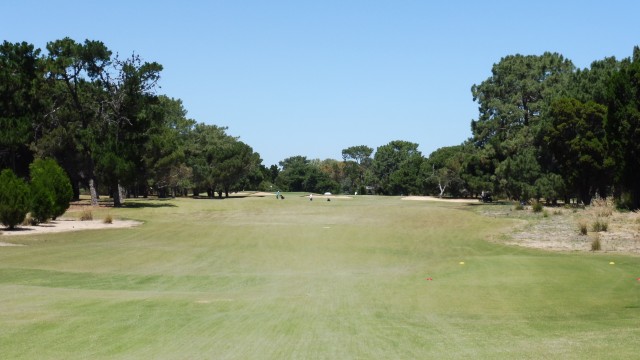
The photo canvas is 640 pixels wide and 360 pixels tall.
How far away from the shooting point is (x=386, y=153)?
193875mm

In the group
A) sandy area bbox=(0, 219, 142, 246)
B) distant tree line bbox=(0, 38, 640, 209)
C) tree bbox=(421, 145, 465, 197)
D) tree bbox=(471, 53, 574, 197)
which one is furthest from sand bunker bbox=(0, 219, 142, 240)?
tree bbox=(421, 145, 465, 197)

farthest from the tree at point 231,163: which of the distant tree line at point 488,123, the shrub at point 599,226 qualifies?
the shrub at point 599,226

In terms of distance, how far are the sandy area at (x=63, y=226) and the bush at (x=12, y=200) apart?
2.30 ft

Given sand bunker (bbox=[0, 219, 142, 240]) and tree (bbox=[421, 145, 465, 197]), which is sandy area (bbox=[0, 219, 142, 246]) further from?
tree (bbox=[421, 145, 465, 197])

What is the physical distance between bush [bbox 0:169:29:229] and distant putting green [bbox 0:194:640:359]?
4.15 m

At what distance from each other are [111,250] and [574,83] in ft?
205

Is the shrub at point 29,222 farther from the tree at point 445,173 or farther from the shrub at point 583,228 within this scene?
Result: the tree at point 445,173

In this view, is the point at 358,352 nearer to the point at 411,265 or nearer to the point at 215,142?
the point at 411,265

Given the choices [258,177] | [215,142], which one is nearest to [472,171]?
[215,142]

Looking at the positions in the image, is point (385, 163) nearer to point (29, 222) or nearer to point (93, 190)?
point (93, 190)

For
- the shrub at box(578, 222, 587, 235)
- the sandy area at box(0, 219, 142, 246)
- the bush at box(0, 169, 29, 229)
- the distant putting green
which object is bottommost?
the distant putting green

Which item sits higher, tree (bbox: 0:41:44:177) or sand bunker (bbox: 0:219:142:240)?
tree (bbox: 0:41:44:177)

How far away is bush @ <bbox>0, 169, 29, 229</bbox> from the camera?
3247 cm

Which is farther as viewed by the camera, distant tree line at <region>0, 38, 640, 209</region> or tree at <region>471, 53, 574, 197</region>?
tree at <region>471, 53, 574, 197</region>
